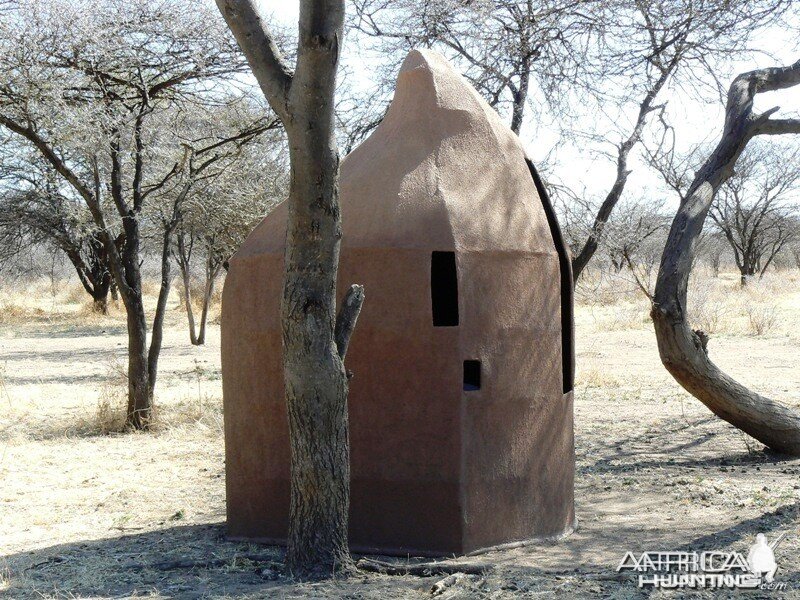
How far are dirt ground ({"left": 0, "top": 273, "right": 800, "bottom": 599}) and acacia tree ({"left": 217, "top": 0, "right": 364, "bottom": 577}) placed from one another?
16.3 inches

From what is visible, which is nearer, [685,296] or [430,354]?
[430,354]

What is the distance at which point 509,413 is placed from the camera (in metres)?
5.09

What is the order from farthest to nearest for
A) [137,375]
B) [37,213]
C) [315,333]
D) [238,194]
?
1. [37,213]
2. [238,194]
3. [137,375]
4. [315,333]

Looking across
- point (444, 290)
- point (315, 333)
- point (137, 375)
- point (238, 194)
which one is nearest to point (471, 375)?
point (444, 290)

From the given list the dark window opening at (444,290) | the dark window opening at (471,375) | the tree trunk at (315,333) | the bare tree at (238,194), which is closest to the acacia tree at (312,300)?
the tree trunk at (315,333)

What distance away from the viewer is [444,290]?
6223 mm

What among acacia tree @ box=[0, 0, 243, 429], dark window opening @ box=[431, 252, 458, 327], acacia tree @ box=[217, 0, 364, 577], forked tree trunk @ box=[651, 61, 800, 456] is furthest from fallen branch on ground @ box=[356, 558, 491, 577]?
acacia tree @ box=[0, 0, 243, 429]

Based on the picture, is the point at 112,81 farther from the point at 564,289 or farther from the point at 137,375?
the point at 564,289

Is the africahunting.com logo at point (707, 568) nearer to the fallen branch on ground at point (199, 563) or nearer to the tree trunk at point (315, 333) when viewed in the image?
the tree trunk at point (315, 333)

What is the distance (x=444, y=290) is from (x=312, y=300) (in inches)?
79.0

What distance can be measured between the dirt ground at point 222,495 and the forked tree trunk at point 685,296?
0.38 m

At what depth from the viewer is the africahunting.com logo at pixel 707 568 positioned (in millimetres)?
4480

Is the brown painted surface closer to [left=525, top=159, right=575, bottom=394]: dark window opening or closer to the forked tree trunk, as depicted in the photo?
[left=525, top=159, right=575, bottom=394]: dark window opening

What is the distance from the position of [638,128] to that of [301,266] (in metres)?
6.64
